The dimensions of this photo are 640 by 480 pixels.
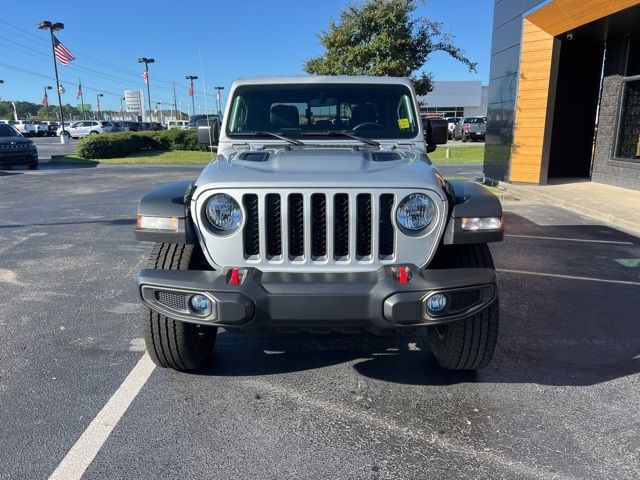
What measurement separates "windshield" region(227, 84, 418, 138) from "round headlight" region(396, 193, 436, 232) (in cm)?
153

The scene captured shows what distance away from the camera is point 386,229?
2.94 m

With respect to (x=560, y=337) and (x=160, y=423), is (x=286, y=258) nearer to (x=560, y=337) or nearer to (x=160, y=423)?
(x=160, y=423)

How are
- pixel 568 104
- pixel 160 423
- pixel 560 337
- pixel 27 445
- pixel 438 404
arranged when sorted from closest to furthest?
pixel 27 445 < pixel 160 423 < pixel 438 404 < pixel 560 337 < pixel 568 104

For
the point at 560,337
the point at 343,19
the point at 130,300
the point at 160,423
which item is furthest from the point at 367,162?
the point at 343,19

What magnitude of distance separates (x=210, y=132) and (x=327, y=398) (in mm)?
2491

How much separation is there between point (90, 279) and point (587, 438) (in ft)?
16.0

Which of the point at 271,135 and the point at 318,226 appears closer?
the point at 318,226

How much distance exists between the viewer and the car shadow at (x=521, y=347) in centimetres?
356

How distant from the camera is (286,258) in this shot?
115 inches

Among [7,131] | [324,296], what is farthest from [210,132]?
[7,131]

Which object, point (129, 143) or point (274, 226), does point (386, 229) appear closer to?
point (274, 226)

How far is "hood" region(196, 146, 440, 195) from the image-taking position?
2.86 meters

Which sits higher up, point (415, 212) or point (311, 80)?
point (311, 80)

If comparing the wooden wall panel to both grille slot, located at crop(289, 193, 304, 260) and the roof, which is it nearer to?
the roof
